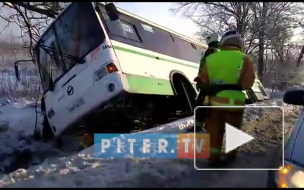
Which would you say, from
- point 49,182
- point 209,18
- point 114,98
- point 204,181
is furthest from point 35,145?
point 209,18

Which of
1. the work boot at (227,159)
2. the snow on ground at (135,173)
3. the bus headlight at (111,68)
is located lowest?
the snow on ground at (135,173)

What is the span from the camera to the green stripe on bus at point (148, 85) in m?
3.46

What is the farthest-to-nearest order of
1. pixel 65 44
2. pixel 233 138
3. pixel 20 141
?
1. pixel 20 141
2. pixel 65 44
3. pixel 233 138

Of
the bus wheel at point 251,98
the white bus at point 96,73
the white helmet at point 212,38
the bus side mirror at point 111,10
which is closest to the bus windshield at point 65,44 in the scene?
the white bus at point 96,73

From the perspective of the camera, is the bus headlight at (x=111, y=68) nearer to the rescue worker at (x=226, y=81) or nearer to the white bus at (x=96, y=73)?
the white bus at (x=96, y=73)

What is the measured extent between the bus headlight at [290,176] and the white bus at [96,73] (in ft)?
3.56

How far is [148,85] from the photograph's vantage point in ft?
12.1

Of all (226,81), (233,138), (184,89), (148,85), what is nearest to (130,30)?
(148,85)

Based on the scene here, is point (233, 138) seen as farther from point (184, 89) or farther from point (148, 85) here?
point (184, 89)

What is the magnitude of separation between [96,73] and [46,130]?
2.30 feet

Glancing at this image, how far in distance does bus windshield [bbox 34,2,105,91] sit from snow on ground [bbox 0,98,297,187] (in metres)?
0.68

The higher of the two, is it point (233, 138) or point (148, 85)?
point (148, 85)

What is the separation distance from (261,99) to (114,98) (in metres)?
1.18

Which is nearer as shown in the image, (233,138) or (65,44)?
(233,138)
